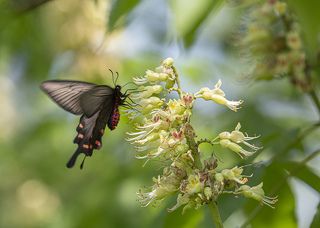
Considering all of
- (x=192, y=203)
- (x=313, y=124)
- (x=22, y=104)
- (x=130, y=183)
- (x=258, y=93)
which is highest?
(x=22, y=104)

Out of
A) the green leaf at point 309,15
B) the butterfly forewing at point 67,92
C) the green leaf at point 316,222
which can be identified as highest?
the butterfly forewing at point 67,92

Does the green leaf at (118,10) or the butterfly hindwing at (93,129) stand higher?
the green leaf at (118,10)

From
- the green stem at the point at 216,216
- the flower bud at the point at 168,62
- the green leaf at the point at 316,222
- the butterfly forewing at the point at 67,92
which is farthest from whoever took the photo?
the butterfly forewing at the point at 67,92

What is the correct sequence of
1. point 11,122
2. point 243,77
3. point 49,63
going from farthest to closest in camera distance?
point 11,122 < point 49,63 < point 243,77

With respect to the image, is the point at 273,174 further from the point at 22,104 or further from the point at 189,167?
the point at 22,104

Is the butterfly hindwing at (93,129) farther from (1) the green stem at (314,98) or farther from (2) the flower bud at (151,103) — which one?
(1) the green stem at (314,98)

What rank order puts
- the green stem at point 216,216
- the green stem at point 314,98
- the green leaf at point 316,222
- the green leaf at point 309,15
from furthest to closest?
the green stem at point 314,98 < the green leaf at point 316,222 < the green stem at point 216,216 < the green leaf at point 309,15

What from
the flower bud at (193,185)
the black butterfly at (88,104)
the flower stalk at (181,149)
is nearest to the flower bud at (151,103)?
the flower stalk at (181,149)

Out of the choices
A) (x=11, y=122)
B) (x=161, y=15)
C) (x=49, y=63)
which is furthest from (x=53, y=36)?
(x=11, y=122)

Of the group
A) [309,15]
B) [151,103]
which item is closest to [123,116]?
[151,103]
